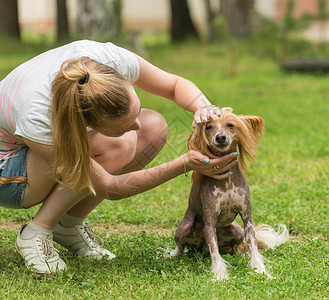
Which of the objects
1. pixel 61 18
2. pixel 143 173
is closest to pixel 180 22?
pixel 61 18

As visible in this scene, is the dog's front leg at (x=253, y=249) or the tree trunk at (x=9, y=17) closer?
the dog's front leg at (x=253, y=249)

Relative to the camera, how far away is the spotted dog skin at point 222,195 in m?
3.30

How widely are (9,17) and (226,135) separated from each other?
14.1 m

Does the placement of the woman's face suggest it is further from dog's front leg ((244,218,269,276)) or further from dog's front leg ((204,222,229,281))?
dog's front leg ((244,218,269,276))

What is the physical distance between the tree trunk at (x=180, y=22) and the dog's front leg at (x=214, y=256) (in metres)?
14.3

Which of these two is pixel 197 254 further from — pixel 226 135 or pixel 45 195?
pixel 45 195

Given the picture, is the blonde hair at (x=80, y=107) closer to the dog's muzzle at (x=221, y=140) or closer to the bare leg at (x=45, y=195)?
the bare leg at (x=45, y=195)

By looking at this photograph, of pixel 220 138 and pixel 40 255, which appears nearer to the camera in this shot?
pixel 220 138

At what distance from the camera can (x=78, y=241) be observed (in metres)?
3.81

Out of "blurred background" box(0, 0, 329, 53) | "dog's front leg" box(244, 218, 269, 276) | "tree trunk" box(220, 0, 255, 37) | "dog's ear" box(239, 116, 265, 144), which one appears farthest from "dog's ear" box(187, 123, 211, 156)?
"tree trunk" box(220, 0, 255, 37)

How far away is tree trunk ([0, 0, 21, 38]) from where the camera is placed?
16094mm

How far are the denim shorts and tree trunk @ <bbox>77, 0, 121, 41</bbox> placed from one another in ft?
27.1

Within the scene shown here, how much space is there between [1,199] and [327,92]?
22.6ft

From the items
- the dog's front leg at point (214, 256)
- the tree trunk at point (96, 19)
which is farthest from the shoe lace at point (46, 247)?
the tree trunk at point (96, 19)
